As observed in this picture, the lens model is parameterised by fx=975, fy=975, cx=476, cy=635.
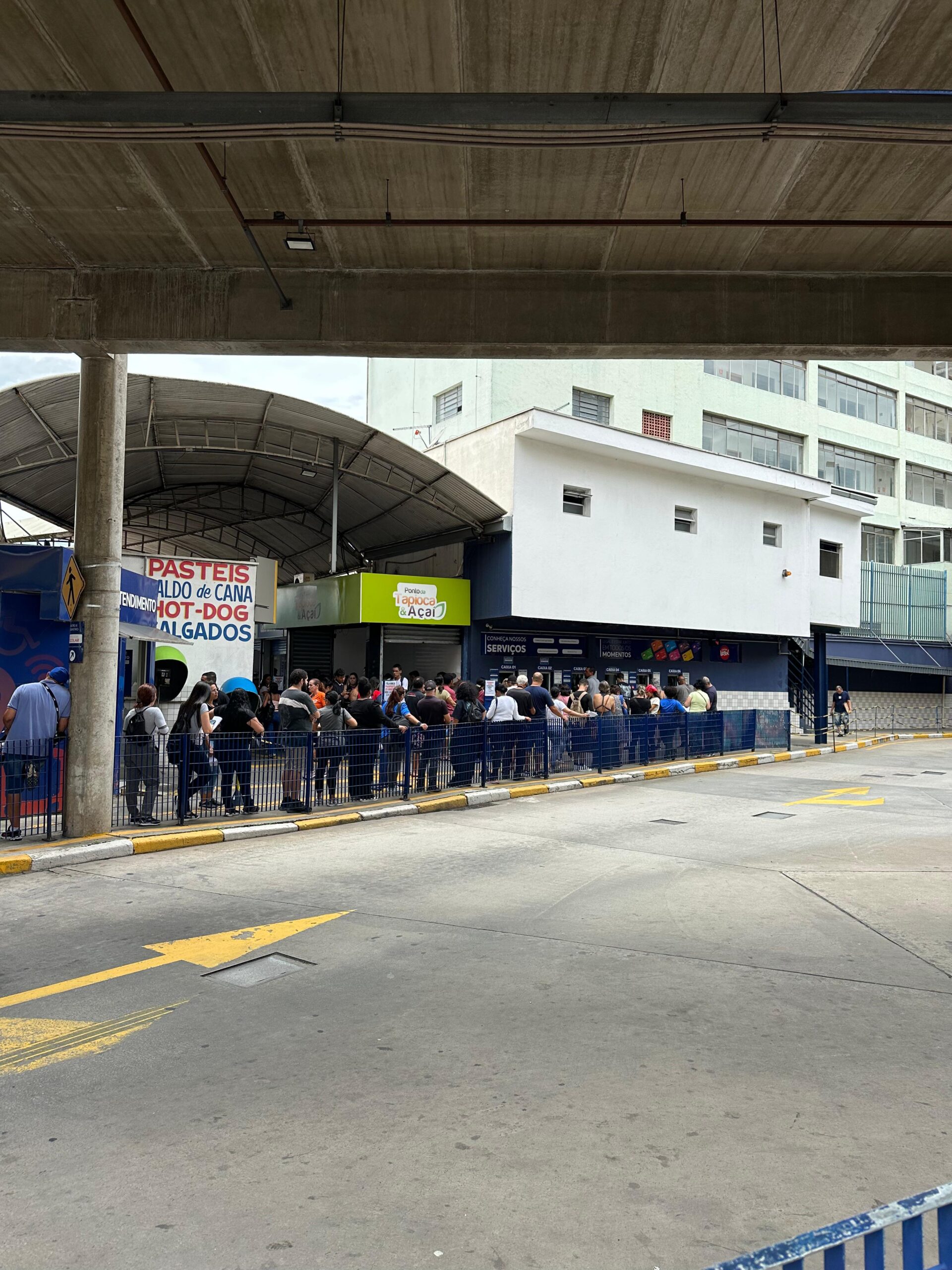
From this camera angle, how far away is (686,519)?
1144 inches

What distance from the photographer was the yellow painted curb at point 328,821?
12.5 m

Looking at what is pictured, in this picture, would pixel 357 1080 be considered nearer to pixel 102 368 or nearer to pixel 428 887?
pixel 428 887

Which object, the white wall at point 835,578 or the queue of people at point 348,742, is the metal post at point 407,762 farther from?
the white wall at point 835,578

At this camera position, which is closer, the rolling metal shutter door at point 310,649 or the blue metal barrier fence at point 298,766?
the blue metal barrier fence at point 298,766

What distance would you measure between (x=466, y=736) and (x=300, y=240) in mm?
8707

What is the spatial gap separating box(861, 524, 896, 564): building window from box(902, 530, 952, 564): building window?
0.54m

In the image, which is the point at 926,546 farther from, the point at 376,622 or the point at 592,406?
the point at 376,622

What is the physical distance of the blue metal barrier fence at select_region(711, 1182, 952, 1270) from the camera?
1907 millimetres

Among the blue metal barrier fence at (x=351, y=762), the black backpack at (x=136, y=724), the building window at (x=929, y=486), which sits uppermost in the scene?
the building window at (x=929, y=486)

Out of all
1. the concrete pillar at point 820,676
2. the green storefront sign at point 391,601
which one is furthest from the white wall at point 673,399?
the green storefront sign at point 391,601

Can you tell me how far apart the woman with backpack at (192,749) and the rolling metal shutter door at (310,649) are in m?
16.7

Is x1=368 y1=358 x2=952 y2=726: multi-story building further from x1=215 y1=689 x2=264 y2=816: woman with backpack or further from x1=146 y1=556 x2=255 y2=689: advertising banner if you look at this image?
x1=215 y1=689 x2=264 y2=816: woman with backpack

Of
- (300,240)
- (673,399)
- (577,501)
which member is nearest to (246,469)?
(577,501)

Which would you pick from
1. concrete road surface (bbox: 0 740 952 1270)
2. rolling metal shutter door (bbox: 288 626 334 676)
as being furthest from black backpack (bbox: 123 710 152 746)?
rolling metal shutter door (bbox: 288 626 334 676)
